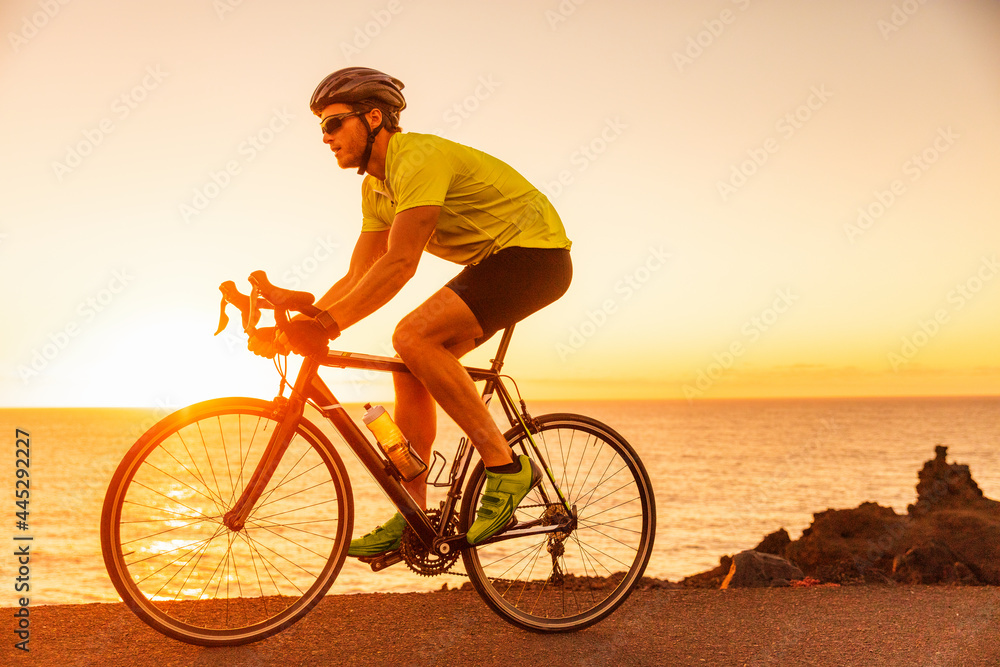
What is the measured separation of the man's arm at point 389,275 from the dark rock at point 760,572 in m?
4.38

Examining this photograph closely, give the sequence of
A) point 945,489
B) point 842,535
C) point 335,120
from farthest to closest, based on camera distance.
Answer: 1. point 945,489
2. point 842,535
3. point 335,120

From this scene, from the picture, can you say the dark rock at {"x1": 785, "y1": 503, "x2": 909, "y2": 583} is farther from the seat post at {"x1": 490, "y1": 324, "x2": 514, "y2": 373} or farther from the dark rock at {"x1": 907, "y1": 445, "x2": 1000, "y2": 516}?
the seat post at {"x1": 490, "y1": 324, "x2": 514, "y2": 373}

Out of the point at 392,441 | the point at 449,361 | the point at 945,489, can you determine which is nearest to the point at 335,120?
the point at 449,361

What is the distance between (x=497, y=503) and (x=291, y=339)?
1137mm

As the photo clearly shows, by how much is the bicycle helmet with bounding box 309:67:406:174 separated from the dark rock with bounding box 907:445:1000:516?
32.7ft

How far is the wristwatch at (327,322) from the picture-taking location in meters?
3.01

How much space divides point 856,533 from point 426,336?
38.3 feet

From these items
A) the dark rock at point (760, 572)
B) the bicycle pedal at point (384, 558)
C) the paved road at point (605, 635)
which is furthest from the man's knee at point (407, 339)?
the dark rock at point (760, 572)

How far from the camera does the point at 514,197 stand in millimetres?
3404

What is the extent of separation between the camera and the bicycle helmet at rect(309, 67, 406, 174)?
321 centimetres

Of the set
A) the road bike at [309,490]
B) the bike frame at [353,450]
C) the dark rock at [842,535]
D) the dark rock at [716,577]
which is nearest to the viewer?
the road bike at [309,490]

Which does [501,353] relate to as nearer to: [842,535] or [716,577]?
[716,577]

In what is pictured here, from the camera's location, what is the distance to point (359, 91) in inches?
126

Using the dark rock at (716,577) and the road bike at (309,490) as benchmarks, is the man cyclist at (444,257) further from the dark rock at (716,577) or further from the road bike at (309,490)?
the dark rock at (716,577)
